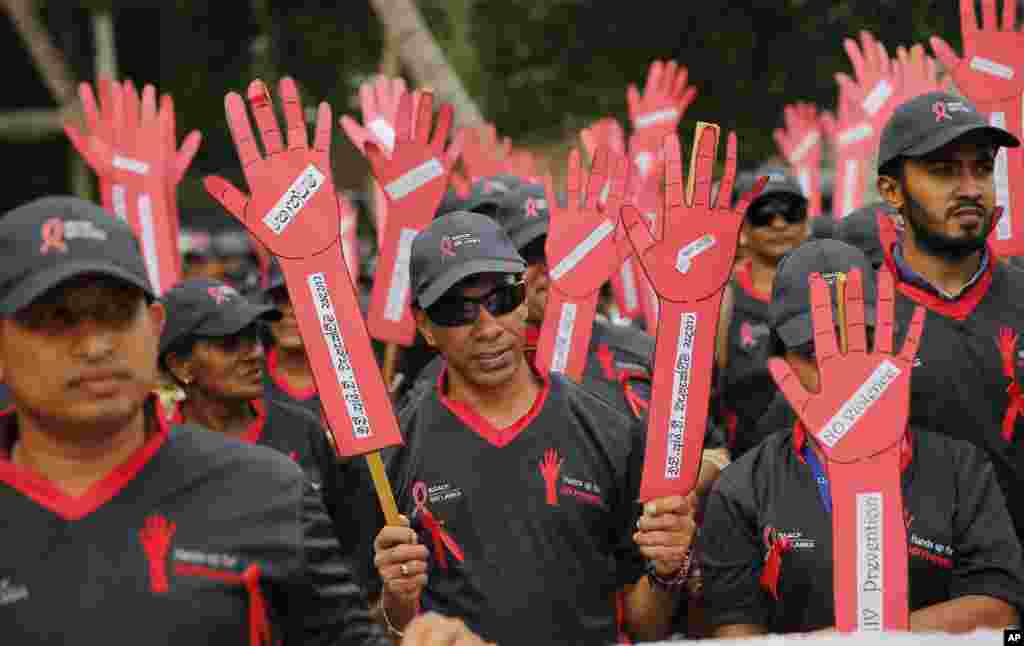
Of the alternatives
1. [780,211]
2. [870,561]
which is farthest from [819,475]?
[780,211]

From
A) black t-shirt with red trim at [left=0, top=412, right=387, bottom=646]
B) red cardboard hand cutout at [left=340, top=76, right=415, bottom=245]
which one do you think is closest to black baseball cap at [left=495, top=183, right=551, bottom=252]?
red cardboard hand cutout at [left=340, top=76, right=415, bottom=245]

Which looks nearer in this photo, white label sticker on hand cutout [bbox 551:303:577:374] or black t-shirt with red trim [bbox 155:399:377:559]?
white label sticker on hand cutout [bbox 551:303:577:374]

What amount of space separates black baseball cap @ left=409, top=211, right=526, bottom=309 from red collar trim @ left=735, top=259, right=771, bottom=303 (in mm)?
2648

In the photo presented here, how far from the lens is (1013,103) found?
189 inches

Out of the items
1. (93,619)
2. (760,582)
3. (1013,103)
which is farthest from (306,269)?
(1013,103)

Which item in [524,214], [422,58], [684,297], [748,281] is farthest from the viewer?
[422,58]

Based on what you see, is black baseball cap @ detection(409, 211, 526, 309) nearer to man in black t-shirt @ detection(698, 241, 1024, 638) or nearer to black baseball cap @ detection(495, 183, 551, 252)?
man in black t-shirt @ detection(698, 241, 1024, 638)

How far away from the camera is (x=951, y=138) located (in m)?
3.91

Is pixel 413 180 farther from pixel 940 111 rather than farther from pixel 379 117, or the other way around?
pixel 940 111

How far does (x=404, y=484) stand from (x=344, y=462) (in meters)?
1.37

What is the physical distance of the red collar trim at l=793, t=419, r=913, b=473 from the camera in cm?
337

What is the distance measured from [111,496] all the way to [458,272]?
1.44 m

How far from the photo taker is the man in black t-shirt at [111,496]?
2.44 m

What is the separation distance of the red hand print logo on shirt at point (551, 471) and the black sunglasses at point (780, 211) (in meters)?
2.93
